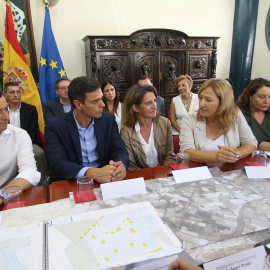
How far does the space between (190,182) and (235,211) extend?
1.04ft

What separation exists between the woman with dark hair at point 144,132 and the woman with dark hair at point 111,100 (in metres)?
1.32

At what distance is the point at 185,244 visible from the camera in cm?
79

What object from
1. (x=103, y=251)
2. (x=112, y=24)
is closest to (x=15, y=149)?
(x=103, y=251)

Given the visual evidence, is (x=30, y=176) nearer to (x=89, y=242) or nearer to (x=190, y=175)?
(x=89, y=242)

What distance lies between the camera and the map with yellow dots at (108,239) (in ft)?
2.39

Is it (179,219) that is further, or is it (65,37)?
(65,37)

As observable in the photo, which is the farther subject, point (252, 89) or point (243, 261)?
point (252, 89)

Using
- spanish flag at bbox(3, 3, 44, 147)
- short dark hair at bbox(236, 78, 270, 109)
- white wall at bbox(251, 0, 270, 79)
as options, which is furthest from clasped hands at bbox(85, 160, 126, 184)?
white wall at bbox(251, 0, 270, 79)

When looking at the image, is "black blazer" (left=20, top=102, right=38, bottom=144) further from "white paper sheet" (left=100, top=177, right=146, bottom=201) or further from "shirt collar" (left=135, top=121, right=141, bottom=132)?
"white paper sheet" (left=100, top=177, right=146, bottom=201)

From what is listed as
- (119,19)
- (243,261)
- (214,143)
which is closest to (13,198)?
(243,261)

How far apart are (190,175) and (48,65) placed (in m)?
3.32

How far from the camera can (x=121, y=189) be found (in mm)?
1156

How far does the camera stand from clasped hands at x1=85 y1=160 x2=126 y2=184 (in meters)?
1.33

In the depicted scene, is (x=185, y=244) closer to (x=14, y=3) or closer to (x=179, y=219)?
(x=179, y=219)
